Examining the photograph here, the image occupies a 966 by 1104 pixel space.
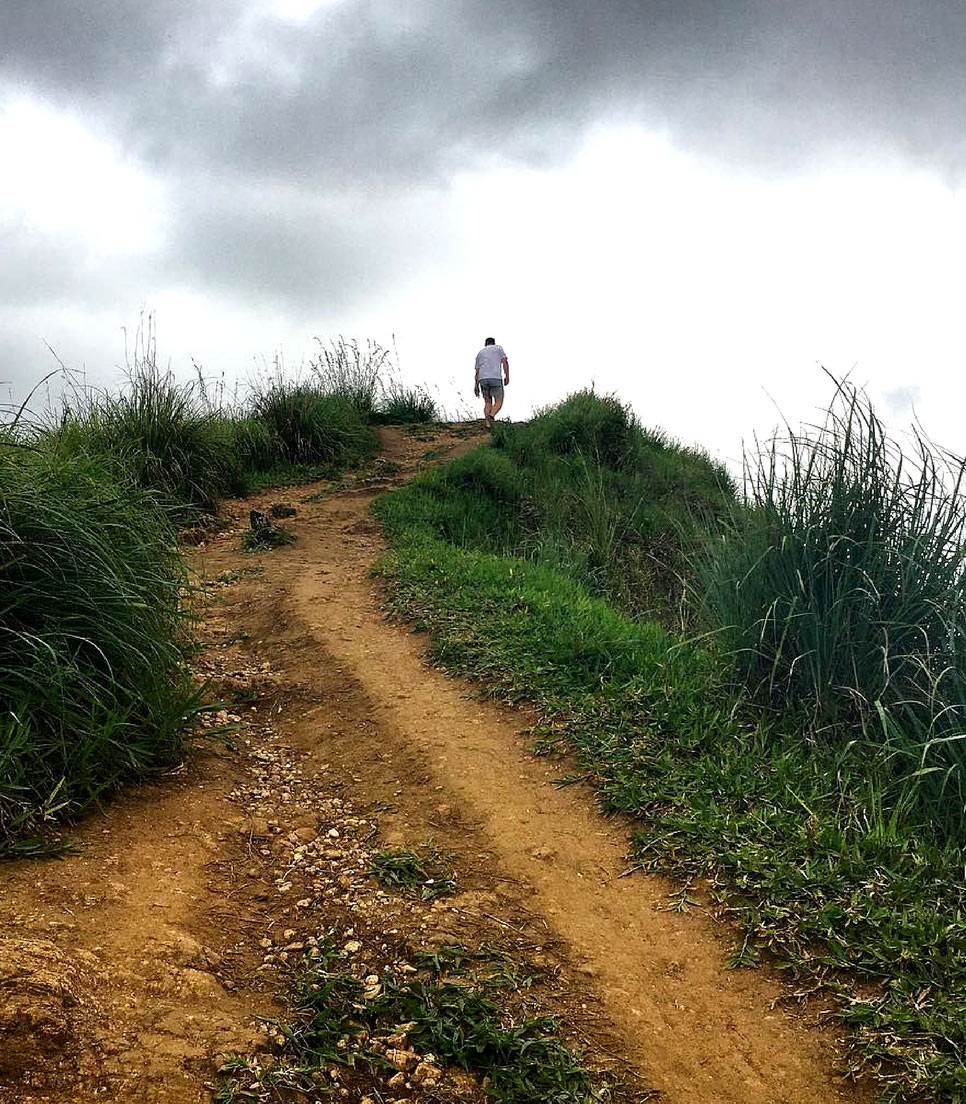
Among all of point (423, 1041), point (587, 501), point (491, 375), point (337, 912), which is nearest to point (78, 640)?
point (337, 912)

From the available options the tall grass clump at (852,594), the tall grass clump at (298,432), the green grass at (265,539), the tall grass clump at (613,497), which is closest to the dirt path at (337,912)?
the tall grass clump at (852,594)

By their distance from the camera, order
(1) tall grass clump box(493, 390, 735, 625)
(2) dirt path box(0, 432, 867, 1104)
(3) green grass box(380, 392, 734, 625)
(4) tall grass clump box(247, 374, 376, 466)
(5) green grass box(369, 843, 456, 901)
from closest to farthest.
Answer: (2) dirt path box(0, 432, 867, 1104), (5) green grass box(369, 843, 456, 901), (1) tall grass clump box(493, 390, 735, 625), (3) green grass box(380, 392, 734, 625), (4) tall grass clump box(247, 374, 376, 466)

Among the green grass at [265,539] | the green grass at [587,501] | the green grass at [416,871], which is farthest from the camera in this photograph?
the green grass at [587,501]

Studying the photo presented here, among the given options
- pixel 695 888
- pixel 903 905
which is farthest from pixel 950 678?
pixel 695 888

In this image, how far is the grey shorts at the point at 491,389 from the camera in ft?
50.0

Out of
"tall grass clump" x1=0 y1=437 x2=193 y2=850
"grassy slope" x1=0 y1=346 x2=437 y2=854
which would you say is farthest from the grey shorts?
"tall grass clump" x1=0 y1=437 x2=193 y2=850

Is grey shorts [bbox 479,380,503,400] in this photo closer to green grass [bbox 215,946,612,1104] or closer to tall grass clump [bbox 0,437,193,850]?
tall grass clump [bbox 0,437,193,850]

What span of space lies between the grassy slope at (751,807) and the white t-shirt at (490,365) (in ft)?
29.6

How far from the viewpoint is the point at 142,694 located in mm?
3914

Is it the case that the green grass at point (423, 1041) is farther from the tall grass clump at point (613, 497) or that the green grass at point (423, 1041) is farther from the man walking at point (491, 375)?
the man walking at point (491, 375)

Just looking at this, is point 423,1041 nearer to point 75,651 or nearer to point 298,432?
point 75,651

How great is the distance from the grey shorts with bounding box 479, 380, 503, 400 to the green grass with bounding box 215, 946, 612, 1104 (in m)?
13.0

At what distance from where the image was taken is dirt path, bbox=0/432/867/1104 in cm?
234

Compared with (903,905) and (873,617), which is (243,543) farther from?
(903,905)
